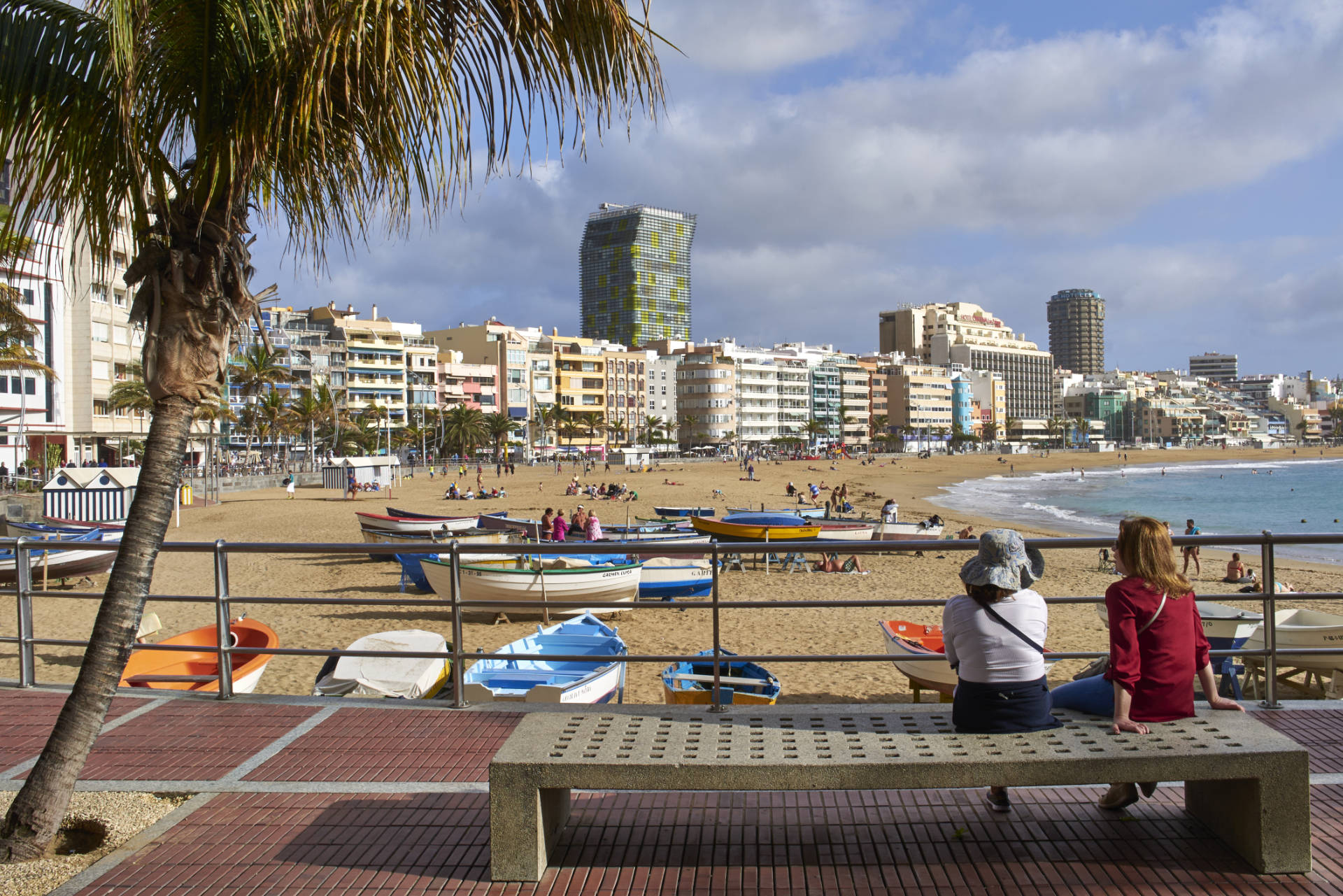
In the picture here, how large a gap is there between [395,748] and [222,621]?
1472 mm

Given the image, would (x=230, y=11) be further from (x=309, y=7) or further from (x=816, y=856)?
(x=816, y=856)

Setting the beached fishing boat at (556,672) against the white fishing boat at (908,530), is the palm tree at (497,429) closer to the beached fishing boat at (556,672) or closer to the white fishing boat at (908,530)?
the white fishing boat at (908,530)

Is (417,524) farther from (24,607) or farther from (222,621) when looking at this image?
(222,621)

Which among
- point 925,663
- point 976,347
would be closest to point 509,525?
point 925,663

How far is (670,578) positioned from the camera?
1911cm

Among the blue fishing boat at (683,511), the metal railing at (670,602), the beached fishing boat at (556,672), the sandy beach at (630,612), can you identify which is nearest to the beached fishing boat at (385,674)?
the beached fishing boat at (556,672)

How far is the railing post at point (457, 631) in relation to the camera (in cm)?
530

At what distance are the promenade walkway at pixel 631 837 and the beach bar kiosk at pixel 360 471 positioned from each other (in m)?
48.2

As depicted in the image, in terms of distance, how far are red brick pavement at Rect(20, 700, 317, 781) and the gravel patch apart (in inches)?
10.2

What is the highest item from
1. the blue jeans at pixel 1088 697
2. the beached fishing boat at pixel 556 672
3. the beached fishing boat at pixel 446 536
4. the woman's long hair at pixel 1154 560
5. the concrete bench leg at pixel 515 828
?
the woman's long hair at pixel 1154 560

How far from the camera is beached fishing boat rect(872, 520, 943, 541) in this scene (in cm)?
2677

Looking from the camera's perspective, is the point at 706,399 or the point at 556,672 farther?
the point at 706,399

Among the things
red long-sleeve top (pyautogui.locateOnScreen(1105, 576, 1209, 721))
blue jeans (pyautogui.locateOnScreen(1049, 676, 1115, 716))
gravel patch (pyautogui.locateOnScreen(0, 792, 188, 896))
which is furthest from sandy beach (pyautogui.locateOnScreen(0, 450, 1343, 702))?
red long-sleeve top (pyautogui.locateOnScreen(1105, 576, 1209, 721))

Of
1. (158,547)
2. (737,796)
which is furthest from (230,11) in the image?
(737,796)
